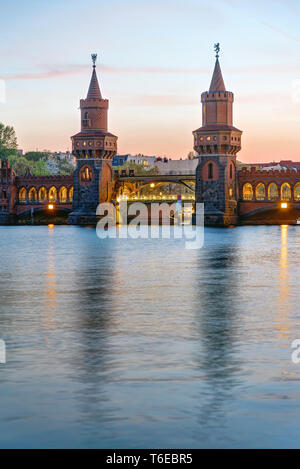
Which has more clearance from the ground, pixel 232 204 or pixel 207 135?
pixel 207 135

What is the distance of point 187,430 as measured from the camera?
12492 mm

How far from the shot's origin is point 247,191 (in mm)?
119062

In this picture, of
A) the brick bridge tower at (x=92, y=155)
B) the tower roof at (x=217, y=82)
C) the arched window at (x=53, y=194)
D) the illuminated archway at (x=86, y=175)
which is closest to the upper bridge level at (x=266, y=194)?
the tower roof at (x=217, y=82)

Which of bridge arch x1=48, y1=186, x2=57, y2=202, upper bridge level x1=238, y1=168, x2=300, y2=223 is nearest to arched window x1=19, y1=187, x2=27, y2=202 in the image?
bridge arch x1=48, y1=186, x2=57, y2=202

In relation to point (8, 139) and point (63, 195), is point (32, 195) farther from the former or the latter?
point (8, 139)

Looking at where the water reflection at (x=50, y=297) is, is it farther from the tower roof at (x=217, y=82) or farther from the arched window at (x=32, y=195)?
the arched window at (x=32, y=195)

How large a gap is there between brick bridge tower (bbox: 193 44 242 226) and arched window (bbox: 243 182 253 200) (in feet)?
16.1

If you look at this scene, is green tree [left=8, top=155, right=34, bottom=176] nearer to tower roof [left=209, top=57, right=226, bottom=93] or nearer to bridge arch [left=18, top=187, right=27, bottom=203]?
bridge arch [left=18, top=187, right=27, bottom=203]

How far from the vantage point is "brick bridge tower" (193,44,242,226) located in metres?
110

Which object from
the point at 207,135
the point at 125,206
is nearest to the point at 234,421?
the point at 207,135

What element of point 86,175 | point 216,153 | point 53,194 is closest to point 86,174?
point 86,175
